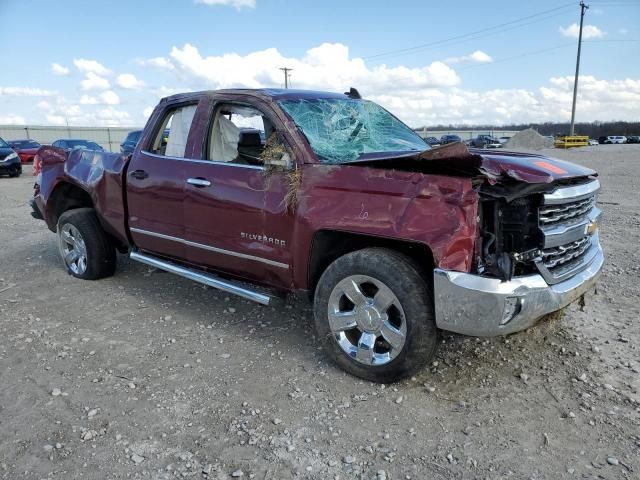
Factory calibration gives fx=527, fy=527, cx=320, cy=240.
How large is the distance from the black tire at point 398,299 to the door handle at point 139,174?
213cm

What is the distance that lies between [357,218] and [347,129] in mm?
1166

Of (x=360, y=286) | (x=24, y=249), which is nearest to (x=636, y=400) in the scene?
(x=360, y=286)

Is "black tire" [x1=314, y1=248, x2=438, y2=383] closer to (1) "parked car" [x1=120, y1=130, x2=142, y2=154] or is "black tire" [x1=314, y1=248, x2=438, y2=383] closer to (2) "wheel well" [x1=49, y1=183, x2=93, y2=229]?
(1) "parked car" [x1=120, y1=130, x2=142, y2=154]

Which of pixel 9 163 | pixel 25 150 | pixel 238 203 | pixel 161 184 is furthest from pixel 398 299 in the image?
pixel 25 150

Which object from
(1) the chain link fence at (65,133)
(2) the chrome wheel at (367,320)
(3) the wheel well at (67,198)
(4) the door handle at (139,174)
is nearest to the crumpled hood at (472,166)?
(2) the chrome wheel at (367,320)

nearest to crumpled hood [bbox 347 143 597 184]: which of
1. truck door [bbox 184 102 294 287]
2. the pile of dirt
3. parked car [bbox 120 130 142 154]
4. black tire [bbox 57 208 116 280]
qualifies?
truck door [bbox 184 102 294 287]

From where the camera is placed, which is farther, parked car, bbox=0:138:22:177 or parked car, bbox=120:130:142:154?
parked car, bbox=0:138:22:177

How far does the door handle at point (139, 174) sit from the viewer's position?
471 centimetres

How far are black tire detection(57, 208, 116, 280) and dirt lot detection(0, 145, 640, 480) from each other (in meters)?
0.69

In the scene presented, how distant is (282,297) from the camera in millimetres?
4062

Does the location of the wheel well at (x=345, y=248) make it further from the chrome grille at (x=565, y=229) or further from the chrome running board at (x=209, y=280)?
the chrome grille at (x=565, y=229)

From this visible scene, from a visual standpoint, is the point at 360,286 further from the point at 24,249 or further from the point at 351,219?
the point at 24,249

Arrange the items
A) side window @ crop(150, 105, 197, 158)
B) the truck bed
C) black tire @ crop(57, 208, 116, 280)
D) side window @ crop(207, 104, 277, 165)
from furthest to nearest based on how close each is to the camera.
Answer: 1. black tire @ crop(57, 208, 116, 280)
2. the truck bed
3. side window @ crop(150, 105, 197, 158)
4. side window @ crop(207, 104, 277, 165)

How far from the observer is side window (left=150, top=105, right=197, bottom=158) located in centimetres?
457
